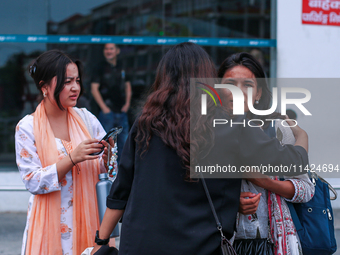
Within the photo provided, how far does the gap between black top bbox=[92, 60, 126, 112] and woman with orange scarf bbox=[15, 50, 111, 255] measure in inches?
138

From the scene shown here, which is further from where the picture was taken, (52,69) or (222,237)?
(52,69)

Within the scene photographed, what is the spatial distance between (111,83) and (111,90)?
12cm

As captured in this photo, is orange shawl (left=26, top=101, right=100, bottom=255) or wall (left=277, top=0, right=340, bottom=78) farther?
wall (left=277, top=0, right=340, bottom=78)

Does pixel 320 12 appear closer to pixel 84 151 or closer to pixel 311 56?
pixel 311 56

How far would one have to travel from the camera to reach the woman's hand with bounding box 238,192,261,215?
1.68 m

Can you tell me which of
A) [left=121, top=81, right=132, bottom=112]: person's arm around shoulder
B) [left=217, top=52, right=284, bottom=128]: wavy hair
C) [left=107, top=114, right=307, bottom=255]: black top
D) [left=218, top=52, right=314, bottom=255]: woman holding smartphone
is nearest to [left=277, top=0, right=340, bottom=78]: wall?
[left=121, top=81, right=132, bottom=112]: person's arm around shoulder

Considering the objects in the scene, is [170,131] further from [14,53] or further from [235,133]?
[14,53]

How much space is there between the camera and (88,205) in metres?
2.33

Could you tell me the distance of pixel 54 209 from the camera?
2.25m

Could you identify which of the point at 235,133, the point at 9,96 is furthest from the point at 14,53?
the point at 235,133

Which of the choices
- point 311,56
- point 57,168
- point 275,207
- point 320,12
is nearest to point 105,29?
point 311,56

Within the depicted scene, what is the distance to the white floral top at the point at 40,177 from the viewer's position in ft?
7.16

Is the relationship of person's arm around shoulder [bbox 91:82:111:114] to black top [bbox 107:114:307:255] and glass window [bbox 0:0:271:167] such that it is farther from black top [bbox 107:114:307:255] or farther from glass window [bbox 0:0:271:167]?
black top [bbox 107:114:307:255]

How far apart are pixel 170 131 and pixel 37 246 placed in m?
1.24
